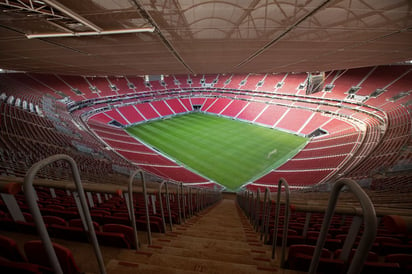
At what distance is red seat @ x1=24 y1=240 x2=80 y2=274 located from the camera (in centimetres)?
174

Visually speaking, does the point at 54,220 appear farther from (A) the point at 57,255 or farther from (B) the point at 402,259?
(B) the point at 402,259

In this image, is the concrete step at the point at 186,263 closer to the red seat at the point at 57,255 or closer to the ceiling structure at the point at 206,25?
the red seat at the point at 57,255

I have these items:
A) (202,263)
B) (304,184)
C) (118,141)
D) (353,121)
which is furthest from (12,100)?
(353,121)

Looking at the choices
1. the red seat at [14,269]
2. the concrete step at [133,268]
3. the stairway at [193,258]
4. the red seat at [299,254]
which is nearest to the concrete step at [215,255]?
the stairway at [193,258]

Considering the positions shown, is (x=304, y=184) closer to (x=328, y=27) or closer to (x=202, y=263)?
(x=328, y=27)

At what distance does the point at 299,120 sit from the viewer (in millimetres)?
26625

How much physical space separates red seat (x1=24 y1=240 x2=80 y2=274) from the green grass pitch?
1480cm

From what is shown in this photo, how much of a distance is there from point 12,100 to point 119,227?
61.1ft

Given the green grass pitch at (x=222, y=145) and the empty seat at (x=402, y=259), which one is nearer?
the empty seat at (x=402, y=259)

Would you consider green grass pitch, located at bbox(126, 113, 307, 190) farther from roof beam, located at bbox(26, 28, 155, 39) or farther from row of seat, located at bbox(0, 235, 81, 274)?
row of seat, located at bbox(0, 235, 81, 274)

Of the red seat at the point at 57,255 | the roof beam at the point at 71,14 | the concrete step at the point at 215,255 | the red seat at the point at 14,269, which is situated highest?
the roof beam at the point at 71,14

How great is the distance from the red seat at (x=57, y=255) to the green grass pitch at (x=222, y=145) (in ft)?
48.6

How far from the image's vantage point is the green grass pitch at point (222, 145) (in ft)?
58.8

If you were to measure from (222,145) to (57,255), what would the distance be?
21.2 meters
